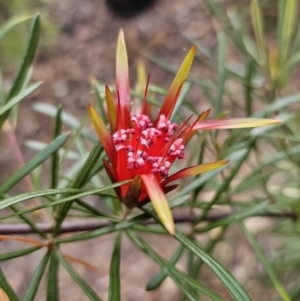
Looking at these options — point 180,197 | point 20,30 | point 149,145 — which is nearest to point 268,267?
point 180,197

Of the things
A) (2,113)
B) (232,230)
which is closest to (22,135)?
(232,230)

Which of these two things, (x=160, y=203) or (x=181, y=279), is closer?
(x=160, y=203)

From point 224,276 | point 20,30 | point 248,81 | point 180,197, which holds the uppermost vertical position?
point 20,30

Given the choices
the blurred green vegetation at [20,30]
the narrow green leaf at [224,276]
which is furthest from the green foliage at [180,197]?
the blurred green vegetation at [20,30]

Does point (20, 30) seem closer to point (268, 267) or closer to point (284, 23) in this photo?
point (284, 23)

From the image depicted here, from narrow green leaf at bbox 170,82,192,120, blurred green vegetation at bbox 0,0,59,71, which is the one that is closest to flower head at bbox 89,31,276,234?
narrow green leaf at bbox 170,82,192,120

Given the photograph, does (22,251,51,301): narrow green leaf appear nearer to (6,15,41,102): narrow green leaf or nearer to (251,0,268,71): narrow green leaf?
(6,15,41,102): narrow green leaf
